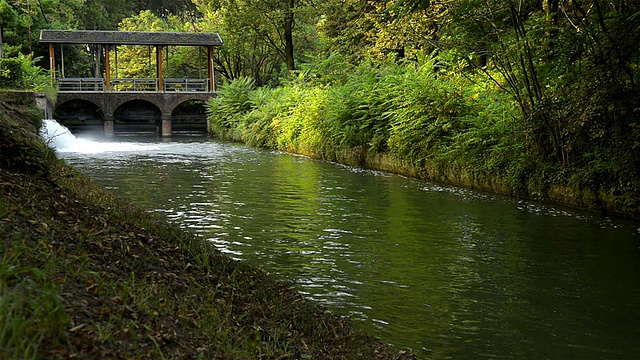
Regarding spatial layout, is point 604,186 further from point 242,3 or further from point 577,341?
point 242,3

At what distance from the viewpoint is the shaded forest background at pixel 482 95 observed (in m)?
9.98

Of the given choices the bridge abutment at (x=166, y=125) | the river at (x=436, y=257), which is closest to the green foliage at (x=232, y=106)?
the bridge abutment at (x=166, y=125)

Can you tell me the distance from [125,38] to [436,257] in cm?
3677

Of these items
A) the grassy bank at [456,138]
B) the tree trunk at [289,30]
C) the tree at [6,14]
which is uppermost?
the tree at [6,14]

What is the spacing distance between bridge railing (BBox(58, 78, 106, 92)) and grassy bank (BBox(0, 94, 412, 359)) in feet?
114

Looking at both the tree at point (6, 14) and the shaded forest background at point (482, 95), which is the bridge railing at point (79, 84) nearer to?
the tree at point (6, 14)

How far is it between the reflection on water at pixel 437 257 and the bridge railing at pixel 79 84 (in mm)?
26485

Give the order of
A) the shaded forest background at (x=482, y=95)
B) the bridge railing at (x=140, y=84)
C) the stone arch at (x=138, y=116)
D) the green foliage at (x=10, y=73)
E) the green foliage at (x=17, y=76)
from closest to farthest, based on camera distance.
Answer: the shaded forest background at (x=482, y=95) → the green foliage at (x=10, y=73) → the green foliage at (x=17, y=76) → the bridge railing at (x=140, y=84) → the stone arch at (x=138, y=116)

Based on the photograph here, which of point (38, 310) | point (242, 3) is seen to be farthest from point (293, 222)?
point (242, 3)

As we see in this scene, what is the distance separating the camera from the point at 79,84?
1580 inches

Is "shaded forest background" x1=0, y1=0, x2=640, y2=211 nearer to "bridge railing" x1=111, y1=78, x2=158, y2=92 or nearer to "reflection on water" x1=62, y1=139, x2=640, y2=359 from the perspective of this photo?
"reflection on water" x1=62, y1=139, x2=640, y2=359

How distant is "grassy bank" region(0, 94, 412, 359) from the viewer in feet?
10.8

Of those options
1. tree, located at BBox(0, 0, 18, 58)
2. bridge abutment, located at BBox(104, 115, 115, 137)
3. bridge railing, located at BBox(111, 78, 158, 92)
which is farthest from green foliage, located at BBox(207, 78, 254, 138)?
tree, located at BBox(0, 0, 18, 58)

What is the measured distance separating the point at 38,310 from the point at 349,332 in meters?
2.67
